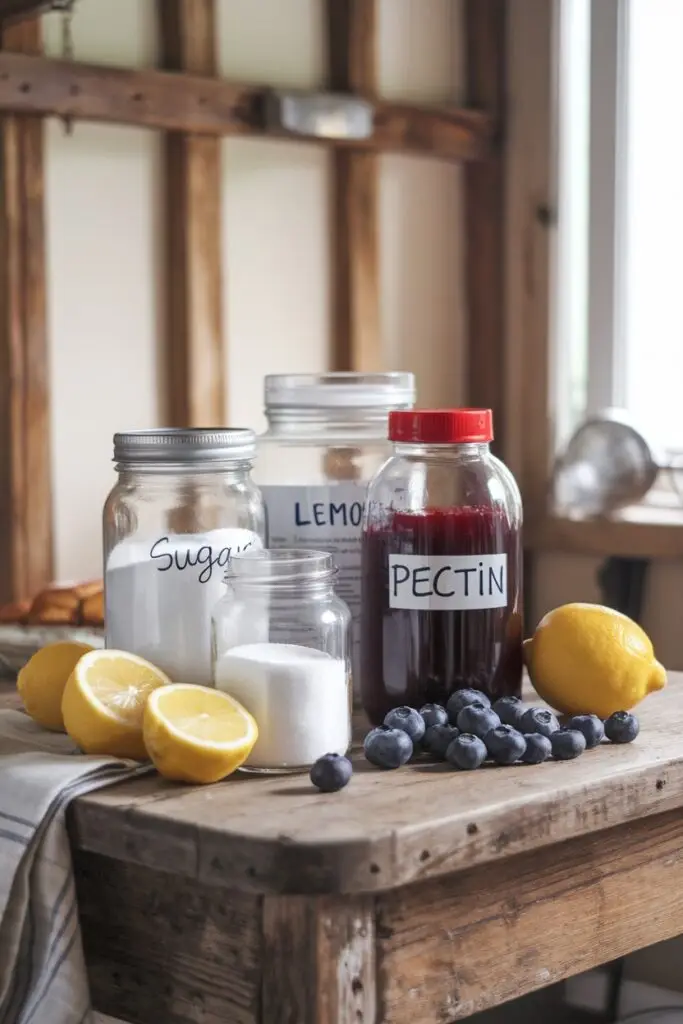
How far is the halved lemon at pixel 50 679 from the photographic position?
1243 millimetres

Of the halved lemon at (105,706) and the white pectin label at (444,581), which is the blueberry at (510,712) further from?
the halved lemon at (105,706)

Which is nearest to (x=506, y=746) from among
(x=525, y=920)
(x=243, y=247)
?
(x=525, y=920)

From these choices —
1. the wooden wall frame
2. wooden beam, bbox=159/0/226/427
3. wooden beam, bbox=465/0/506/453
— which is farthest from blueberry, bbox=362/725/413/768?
wooden beam, bbox=465/0/506/453

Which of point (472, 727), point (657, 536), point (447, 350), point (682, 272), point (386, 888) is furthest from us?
point (447, 350)

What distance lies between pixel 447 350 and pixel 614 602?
0.65 m

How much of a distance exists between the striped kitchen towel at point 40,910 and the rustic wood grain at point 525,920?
0.76 ft

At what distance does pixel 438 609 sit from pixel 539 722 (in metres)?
0.13

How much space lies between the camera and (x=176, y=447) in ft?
4.03

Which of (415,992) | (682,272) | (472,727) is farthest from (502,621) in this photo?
(682,272)

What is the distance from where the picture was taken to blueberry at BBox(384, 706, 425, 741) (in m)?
1.16

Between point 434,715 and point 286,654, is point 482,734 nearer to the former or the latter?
point 434,715

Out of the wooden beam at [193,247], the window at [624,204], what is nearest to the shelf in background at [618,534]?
the window at [624,204]

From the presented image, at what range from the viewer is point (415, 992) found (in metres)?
1.00

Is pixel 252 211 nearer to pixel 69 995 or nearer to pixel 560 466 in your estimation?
pixel 560 466
